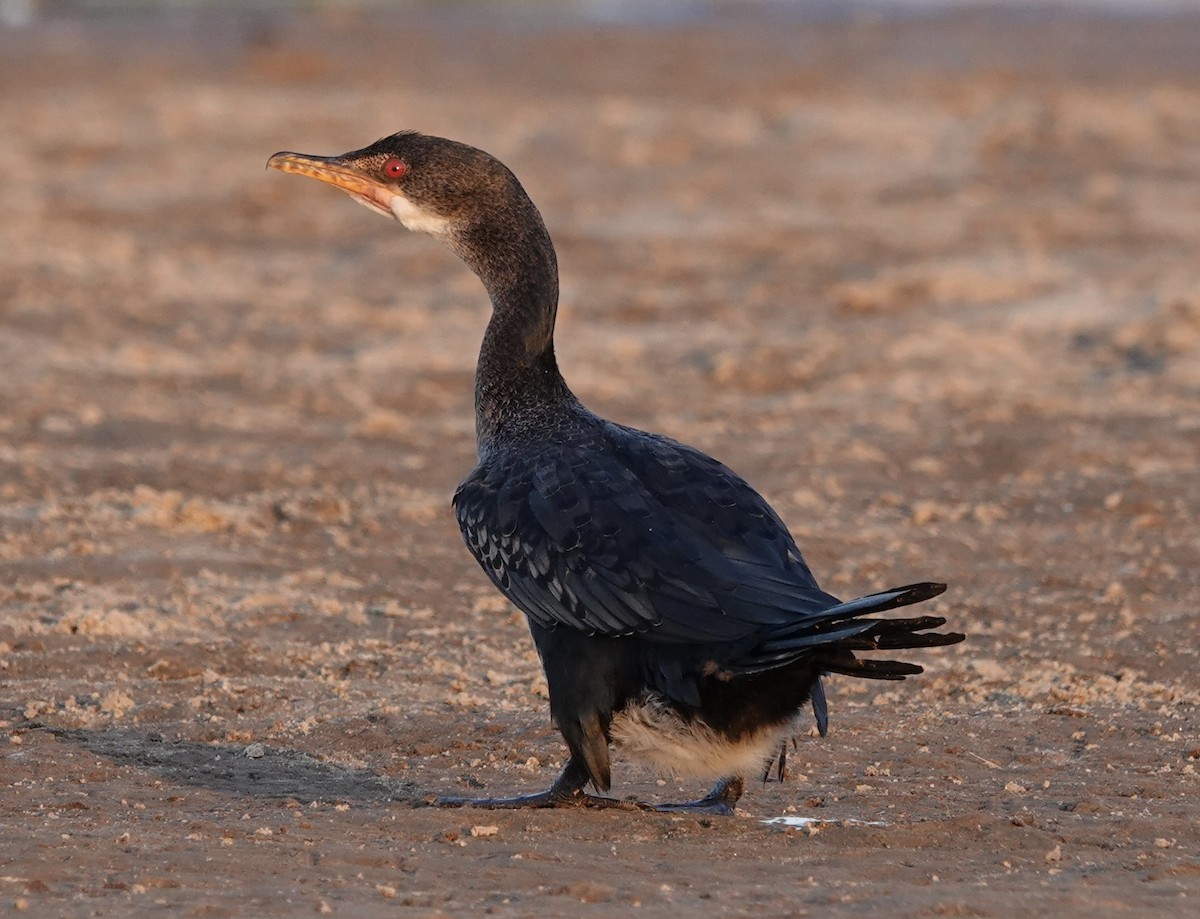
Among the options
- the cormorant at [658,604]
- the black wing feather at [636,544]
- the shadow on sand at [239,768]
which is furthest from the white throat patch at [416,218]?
the shadow on sand at [239,768]

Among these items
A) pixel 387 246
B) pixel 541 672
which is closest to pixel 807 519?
pixel 541 672

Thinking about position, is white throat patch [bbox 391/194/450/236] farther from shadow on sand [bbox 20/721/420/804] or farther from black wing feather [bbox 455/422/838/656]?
shadow on sand [bbox 20/721/420/804]

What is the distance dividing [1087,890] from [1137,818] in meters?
0.75

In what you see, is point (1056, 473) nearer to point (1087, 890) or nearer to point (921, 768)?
point (921, 768)

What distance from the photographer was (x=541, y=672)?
6824 millimetres

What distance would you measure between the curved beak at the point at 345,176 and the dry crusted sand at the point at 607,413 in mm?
1613

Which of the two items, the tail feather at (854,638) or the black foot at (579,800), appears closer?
the tail feather at (854,638)

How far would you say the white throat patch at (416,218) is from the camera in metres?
6.44

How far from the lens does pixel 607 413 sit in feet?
35.8

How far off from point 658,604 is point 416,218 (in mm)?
1998

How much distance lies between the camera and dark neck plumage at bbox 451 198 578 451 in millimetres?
6094

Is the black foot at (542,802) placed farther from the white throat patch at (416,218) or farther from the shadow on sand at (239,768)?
the white throat patch at (416,218)

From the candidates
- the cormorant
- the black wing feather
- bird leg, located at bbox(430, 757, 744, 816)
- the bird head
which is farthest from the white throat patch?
bird leg, located at bbox(430, 757, 744, 816)

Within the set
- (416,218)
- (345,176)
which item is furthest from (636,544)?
(345,176)
